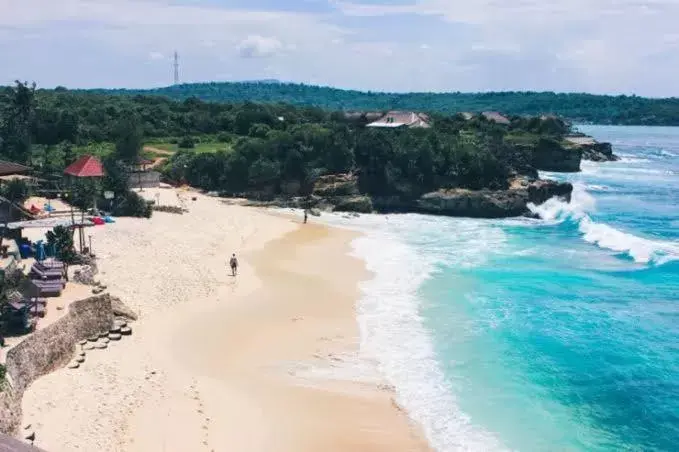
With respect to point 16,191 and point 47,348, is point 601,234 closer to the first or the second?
point 16,191

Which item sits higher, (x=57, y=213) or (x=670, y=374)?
(x=57, y=213)

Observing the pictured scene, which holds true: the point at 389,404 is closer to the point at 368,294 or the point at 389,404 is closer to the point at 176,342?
the point at 176,342

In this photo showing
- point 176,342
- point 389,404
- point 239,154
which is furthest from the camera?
point 239,154

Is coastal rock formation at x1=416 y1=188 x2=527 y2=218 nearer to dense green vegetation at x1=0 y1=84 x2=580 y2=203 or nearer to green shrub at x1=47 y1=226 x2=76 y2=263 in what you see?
dense green vegetation at x1=0 y1=84 x2=580 y2=203

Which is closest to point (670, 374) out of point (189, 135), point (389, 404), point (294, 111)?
point (389, 404)

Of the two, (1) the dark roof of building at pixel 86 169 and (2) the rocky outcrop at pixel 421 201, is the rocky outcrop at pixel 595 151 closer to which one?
(2) the rocky outcrop at pixel 421 201

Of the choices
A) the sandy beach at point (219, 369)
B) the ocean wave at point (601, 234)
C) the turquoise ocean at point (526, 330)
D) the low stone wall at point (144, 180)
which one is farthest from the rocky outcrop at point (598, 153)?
the sandy beach at point (219, 369)
